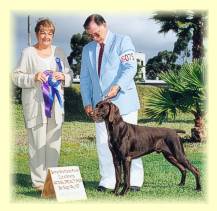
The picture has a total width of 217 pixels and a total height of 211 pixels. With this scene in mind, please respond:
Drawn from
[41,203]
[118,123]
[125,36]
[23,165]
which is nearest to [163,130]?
[118,123]

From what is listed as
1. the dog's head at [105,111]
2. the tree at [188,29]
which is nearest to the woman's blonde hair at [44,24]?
the dog's head at [105,111]

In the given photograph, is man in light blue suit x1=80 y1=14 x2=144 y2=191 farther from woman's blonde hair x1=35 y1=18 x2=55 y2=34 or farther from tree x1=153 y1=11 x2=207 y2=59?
tree x1=153 y1=11 x2=207 y2=59

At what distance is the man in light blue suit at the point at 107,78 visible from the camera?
6000 mm

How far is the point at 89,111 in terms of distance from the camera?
6.00 m

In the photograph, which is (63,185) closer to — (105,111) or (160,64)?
(105,111)

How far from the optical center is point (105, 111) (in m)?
5.69

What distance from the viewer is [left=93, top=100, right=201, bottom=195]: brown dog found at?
573cm

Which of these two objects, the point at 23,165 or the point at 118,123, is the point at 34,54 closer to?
the point at 118,123

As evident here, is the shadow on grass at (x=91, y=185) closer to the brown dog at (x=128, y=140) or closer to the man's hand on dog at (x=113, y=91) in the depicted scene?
the brown dog at (x=128, y=140)

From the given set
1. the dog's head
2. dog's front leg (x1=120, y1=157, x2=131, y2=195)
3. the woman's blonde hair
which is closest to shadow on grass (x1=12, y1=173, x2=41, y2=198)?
dog's front leg (x1=120, y1=157, x2=131, y2=195)

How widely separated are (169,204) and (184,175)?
2.09 ft

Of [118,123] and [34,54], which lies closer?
[118,123]

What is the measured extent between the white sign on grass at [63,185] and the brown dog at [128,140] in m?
0.43

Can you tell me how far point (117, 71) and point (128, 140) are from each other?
812mm
